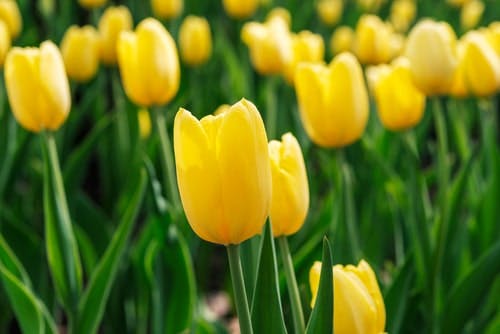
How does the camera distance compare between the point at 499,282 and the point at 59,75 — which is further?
the point at 499,282

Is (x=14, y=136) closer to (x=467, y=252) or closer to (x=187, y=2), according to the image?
(x=467, y=252)

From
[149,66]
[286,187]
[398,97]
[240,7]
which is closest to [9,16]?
[240,7]

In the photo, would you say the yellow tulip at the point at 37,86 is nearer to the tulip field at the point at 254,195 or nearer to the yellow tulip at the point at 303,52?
the tulip field at the point at 254,195

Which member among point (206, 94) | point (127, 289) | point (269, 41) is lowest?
point (127, 289)

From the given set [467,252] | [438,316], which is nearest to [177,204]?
[438,316]

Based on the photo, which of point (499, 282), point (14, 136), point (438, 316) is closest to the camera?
point (438, 316)

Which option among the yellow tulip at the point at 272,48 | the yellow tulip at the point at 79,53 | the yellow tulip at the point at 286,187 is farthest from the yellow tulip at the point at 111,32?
the yellow tulip at the point at 286,187

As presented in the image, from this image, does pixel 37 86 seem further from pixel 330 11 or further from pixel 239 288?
pixel 330 11
